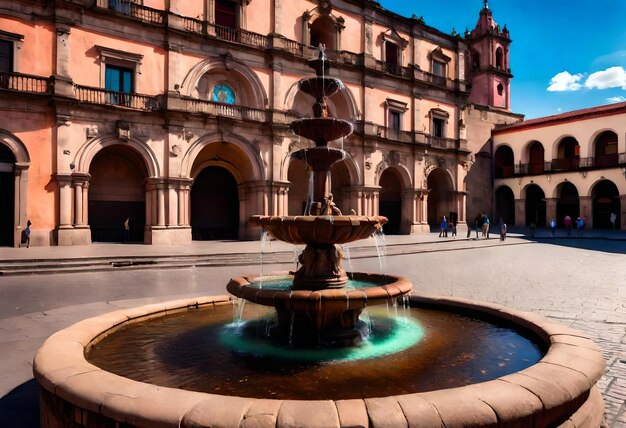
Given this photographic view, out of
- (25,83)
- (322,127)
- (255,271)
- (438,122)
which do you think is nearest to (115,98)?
(25,83)

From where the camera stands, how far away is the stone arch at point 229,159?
20703mm

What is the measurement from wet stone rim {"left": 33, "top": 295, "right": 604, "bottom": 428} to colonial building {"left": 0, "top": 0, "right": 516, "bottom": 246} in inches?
684

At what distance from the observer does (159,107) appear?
792 inches

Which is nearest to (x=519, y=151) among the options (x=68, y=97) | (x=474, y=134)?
(x=474, y=134)

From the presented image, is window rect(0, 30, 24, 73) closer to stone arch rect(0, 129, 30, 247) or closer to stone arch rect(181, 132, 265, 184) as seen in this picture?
stone arch rect(0, 129, 30, 247)

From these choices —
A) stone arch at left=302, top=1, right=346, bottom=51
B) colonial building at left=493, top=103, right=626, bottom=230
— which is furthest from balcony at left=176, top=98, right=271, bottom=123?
colonial building at left=493, top=103, right=626, bottom=230

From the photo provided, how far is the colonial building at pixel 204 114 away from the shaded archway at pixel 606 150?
405 inches

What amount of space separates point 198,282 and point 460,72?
104 ft

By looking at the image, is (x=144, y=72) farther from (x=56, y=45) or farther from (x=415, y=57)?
(x=415, y=57)

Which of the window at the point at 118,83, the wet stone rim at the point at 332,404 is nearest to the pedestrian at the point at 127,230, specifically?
the window at the point at 118,83

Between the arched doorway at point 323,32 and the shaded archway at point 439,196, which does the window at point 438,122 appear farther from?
the arched doorway at point 323,32

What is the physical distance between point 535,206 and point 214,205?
30.6 meters

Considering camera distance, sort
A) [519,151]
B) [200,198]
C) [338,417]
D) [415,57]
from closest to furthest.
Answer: [338,417], [200,198], [415,57], [519,151]

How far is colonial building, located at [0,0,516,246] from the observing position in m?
17.5
